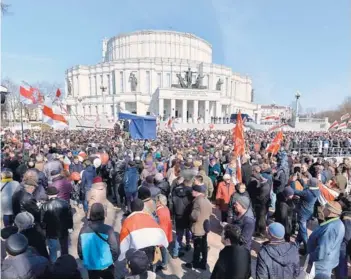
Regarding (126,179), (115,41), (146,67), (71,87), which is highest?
(115,41)

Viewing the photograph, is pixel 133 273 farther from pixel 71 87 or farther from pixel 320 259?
pixel 71 87

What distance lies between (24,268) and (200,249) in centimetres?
265

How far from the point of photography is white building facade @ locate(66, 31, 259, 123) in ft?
190

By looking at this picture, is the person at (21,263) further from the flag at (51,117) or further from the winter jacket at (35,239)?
the flag at (51,117)

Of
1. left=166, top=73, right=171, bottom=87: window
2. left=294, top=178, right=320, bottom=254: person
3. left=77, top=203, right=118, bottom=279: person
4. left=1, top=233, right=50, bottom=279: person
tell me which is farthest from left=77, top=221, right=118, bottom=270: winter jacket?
left=166, top=73, right=171, bottom=87: window

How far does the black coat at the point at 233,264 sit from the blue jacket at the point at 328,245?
1.24 m

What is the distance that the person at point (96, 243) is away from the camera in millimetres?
2760

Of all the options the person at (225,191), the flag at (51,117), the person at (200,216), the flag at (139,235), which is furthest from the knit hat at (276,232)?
the flag at (51,117)

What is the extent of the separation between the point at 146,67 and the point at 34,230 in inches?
2606

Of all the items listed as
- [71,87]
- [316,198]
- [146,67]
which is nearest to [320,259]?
[316,198]

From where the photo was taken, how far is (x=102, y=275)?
9.71 ft

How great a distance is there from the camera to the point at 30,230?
3.13m

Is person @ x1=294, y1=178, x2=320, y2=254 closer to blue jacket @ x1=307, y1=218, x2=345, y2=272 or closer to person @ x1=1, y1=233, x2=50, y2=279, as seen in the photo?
blue jacket @ x1=307, y1=218, x2=345, y2=272

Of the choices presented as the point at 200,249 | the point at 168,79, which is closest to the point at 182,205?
the point at 200,249
